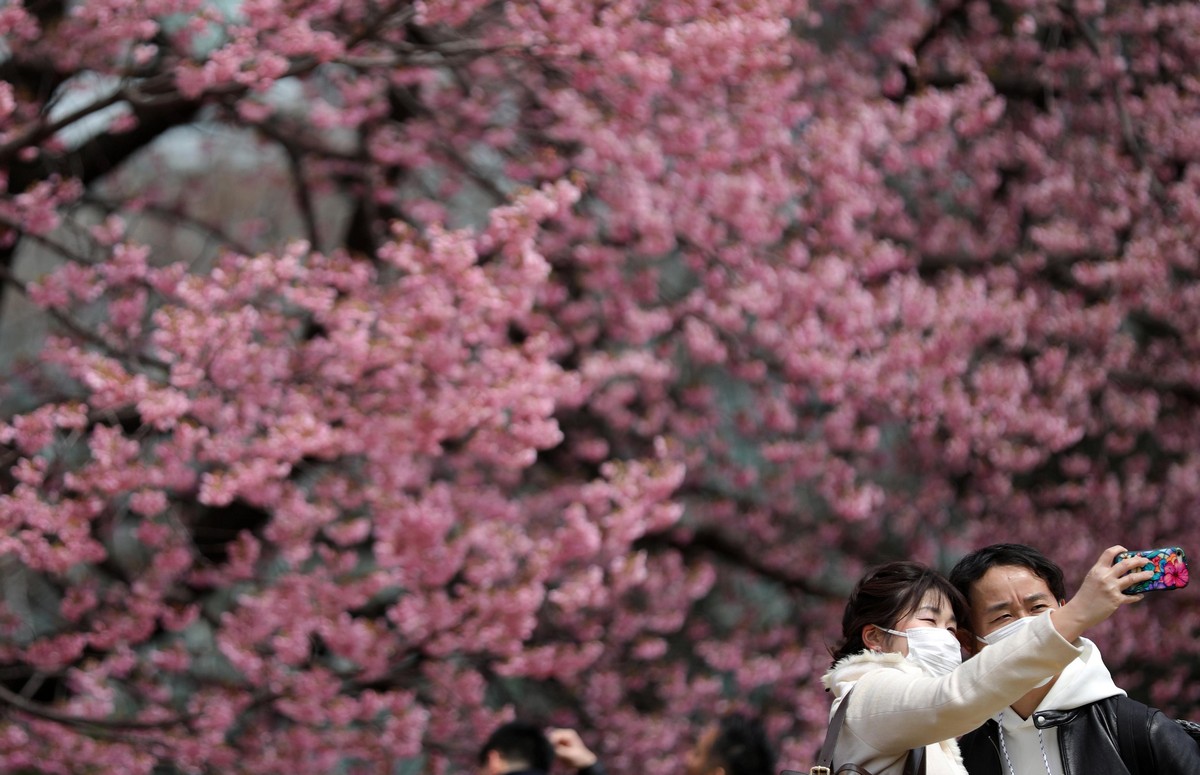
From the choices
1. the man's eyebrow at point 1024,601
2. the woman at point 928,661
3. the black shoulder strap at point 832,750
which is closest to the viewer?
the woman at point 928,661

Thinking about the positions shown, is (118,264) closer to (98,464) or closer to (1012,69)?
(98,464)

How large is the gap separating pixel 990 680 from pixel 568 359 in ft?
20.8

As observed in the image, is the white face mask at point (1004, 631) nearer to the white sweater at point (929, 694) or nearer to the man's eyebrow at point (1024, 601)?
the man's eyebrow at point (1024, 601)

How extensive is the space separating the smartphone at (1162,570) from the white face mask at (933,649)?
360 mm

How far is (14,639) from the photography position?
6555 mm

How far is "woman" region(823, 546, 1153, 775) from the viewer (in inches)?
80.9

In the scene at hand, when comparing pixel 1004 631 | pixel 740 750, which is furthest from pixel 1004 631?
pixel 740 750

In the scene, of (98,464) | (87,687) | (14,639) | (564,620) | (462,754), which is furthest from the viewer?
(564,620)

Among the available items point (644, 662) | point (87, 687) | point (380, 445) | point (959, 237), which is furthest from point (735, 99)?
point (87, 687)

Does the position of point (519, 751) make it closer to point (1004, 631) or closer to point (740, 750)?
point (740, 750)

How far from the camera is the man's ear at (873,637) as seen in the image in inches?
94.3

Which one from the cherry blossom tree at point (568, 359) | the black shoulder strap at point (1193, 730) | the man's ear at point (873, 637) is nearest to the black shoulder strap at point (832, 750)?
the man's ear at point (873, 637)

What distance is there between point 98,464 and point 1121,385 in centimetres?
612

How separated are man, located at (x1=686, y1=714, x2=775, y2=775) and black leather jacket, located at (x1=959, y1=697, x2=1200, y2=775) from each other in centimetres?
119
